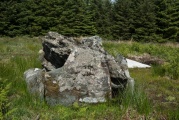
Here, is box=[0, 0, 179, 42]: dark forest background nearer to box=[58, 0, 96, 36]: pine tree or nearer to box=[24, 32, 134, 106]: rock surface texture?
box=[58, 0, 96, 36]: pine tree

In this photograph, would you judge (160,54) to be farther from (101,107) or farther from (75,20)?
(75,20)

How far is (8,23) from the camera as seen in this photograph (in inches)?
1578

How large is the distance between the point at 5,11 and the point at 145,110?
36.9 m

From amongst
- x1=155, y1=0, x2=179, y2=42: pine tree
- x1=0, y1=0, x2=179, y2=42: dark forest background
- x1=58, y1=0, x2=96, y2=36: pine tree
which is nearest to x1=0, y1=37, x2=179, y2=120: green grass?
x1=0, y1=0, x2=179, y2=42: dark forest background

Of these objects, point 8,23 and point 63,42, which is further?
point 8,23

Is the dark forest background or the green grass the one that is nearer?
the green grass

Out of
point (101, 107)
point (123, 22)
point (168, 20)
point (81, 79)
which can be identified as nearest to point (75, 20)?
point (123, 22)

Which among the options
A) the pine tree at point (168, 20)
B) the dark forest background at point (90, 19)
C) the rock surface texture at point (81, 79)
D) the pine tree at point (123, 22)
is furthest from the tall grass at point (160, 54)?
the pine tree at point (123, 22)

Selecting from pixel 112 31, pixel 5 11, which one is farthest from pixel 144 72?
pixel 112 31

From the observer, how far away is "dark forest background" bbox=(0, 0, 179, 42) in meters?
40.8

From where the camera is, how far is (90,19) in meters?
50.8

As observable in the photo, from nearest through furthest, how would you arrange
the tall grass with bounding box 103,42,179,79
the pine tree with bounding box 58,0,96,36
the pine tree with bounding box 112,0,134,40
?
the tall grass with bounding box 103,42,179,79
the pine tree with bounding box 58,0,96,36
the pine tree with bounding box 112,0,134,40

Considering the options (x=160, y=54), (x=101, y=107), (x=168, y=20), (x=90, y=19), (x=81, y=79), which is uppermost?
(x=90, y=19)

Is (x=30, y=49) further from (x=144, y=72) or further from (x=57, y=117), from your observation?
(x=57, y=117)
